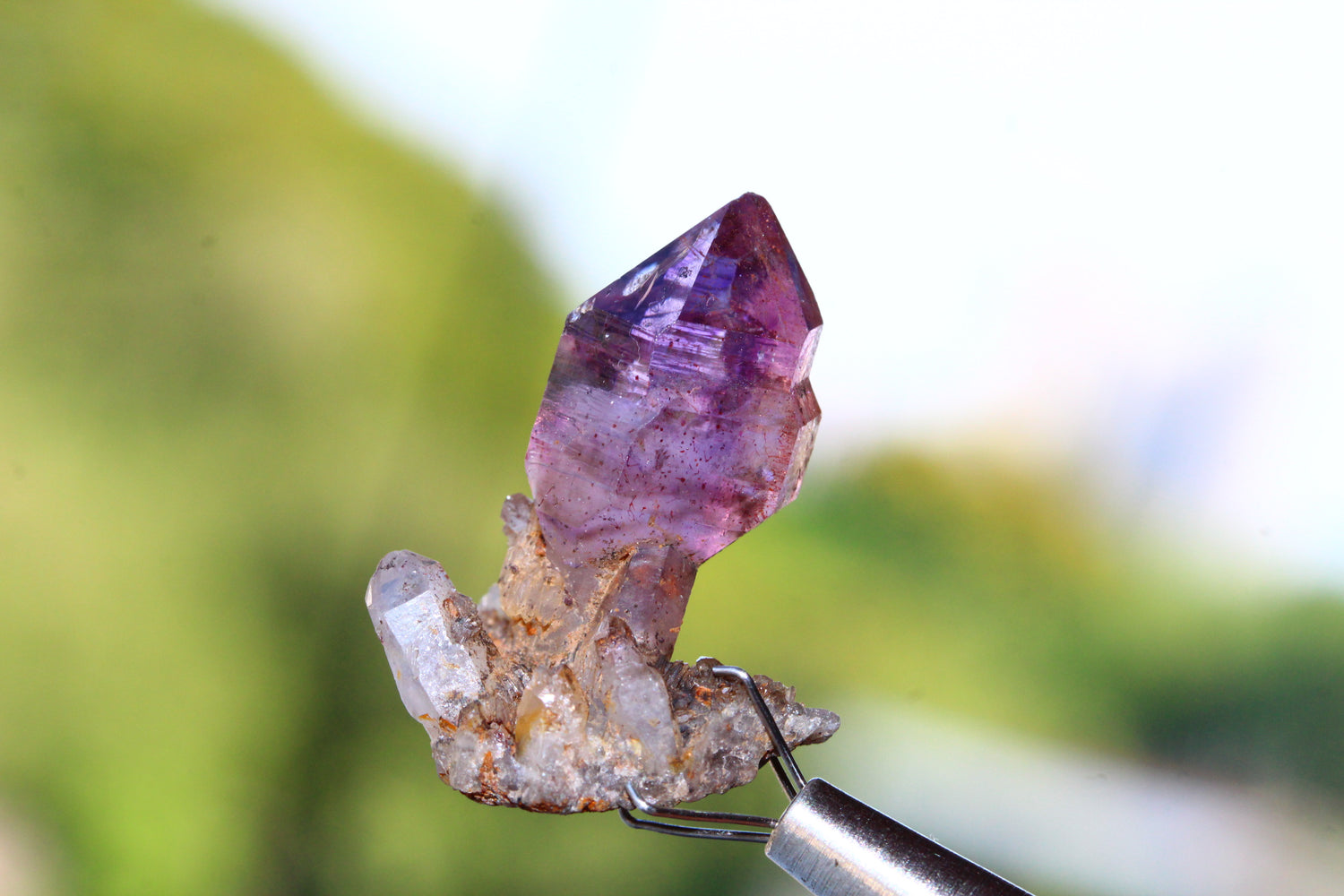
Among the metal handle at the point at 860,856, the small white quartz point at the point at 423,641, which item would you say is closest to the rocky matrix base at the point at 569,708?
the small white quartz point at the point at 423,641

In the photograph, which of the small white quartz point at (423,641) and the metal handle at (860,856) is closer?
the metal handle at (860,856)

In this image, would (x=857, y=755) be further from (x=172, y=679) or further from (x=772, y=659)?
(x=172, y=679)

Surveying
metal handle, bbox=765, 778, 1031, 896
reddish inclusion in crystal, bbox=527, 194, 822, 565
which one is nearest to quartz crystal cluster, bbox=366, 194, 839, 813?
reddish inclusion in crystal, bbox=527, 194, 822, 565

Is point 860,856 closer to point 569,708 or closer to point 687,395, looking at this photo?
point 569,708

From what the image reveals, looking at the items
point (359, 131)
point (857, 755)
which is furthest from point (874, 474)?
point (359, 131)

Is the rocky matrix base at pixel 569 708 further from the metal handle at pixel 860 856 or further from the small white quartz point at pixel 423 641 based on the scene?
the metal handle at pixel 860 856
